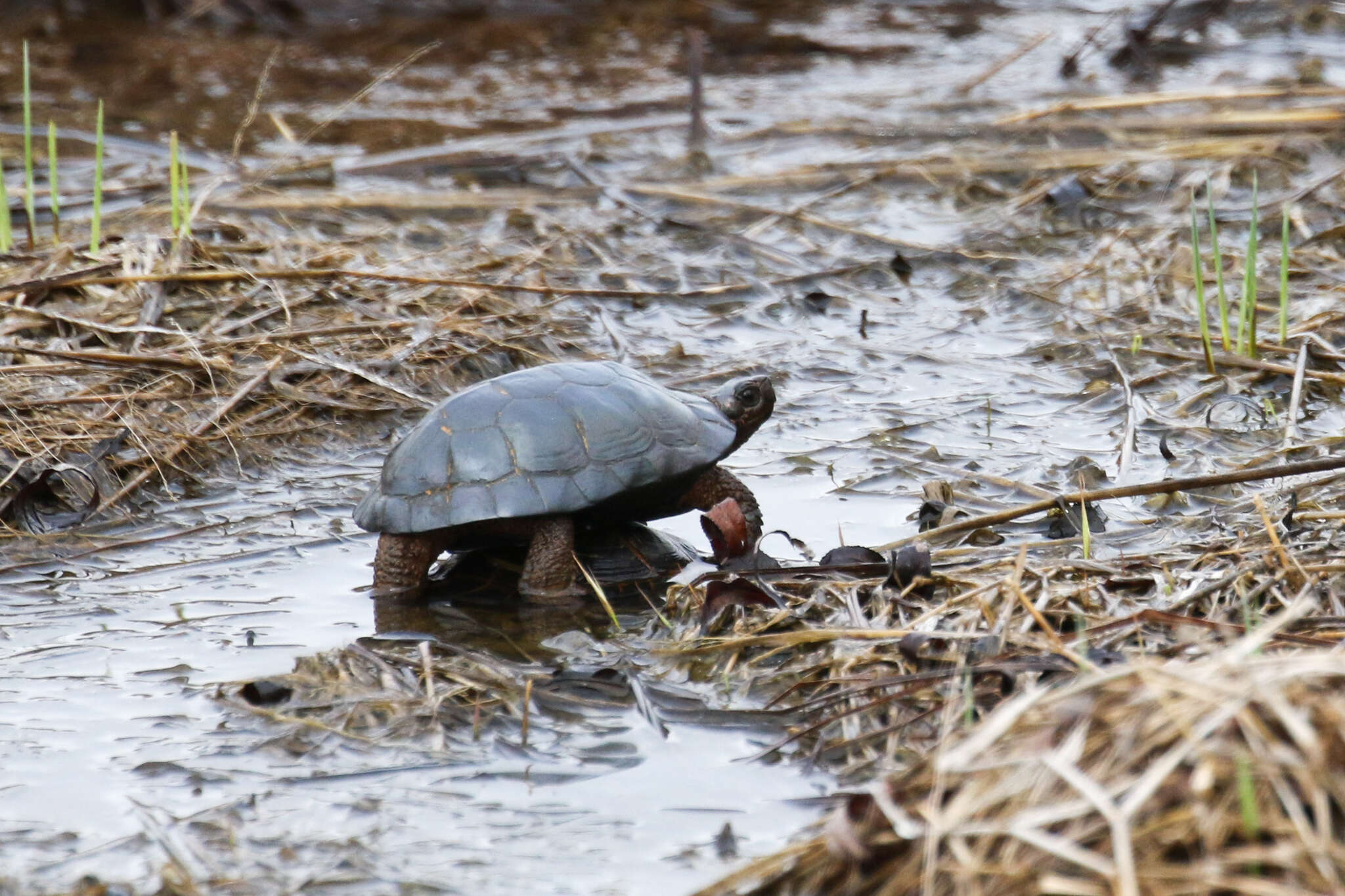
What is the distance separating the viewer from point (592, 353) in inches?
235

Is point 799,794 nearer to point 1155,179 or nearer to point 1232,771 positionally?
point 1232,771

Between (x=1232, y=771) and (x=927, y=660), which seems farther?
(x=927, y=660)

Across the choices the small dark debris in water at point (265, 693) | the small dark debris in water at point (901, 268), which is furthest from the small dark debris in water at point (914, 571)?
the small dark debris in water at point (901, 268)

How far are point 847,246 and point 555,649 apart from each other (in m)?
4.19

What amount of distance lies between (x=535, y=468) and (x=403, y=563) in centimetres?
46

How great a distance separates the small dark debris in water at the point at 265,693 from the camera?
Answer: 3.32 meters

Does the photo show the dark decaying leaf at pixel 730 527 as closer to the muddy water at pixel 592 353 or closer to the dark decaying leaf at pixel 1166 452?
the muddy water at pixel 592 353

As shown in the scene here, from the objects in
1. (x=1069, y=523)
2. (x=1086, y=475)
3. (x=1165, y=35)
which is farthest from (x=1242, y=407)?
(x=1165, y=35)

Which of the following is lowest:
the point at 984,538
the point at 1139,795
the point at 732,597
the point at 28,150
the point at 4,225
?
the point at 984,538

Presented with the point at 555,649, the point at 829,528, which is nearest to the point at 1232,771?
the point at 555,649

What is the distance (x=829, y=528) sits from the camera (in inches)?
174

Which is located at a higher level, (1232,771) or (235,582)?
(1232,771)

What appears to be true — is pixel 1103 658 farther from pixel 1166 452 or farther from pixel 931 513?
pixel 1166 452

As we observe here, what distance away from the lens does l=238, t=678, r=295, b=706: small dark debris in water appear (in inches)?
131
